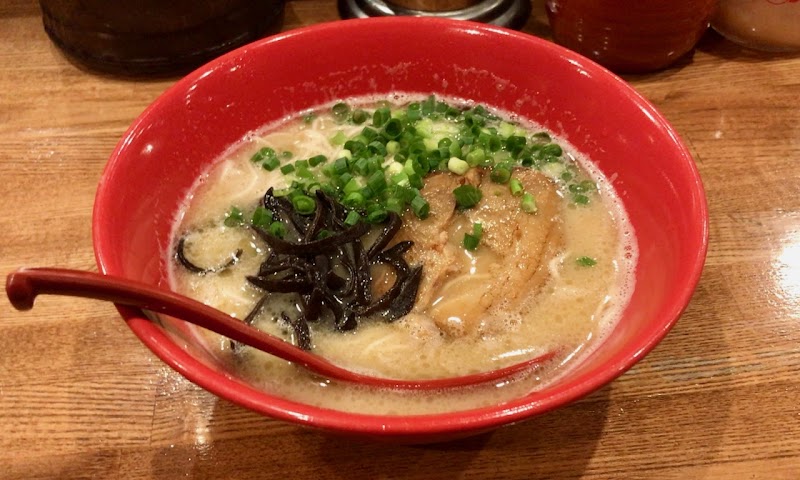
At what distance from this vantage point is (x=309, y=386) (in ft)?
4.04

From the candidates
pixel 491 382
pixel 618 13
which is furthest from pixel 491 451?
pixel 618 13

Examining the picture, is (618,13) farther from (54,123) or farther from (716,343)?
(54,123)

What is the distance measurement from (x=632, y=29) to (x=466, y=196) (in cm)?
104

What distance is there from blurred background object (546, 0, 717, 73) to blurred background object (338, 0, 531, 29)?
0.53 ft

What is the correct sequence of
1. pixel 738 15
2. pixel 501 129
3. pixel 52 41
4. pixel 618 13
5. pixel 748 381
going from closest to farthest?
pixel 748 381, pixel 501 129, pixel 618 13, pixel 738 15, pixel 52 41

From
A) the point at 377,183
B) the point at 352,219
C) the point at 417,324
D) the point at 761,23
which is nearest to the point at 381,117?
the point at 377,183

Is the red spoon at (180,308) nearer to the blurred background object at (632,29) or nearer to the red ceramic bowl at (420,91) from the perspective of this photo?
the red ceramic bowl at (420,91)

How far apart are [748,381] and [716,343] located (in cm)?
11

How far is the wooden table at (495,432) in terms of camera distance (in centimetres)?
130

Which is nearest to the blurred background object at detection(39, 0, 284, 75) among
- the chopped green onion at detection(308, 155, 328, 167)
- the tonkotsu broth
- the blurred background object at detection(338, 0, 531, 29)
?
the blurred background object at detection(338, 0, 531, 29)

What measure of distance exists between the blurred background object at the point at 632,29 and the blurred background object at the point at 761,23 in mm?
105

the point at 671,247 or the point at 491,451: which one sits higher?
the point at 671,247

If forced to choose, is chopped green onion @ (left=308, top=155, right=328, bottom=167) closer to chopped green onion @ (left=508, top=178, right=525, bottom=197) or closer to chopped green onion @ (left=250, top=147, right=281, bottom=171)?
chopped green onion @ (left=250, top=147, right=281, bottom=171)

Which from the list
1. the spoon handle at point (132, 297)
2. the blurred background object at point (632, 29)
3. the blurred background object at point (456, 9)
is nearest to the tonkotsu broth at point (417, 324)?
the spoon handle at point (132, 297)
